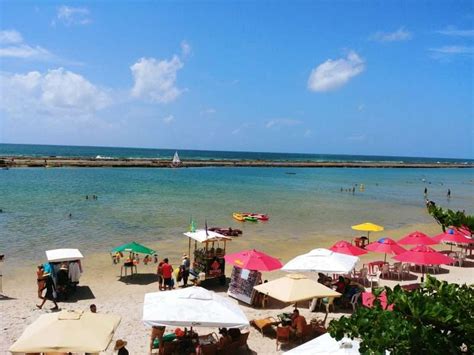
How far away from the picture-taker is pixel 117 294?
1455 cm

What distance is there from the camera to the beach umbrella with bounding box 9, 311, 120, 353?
7727 mm

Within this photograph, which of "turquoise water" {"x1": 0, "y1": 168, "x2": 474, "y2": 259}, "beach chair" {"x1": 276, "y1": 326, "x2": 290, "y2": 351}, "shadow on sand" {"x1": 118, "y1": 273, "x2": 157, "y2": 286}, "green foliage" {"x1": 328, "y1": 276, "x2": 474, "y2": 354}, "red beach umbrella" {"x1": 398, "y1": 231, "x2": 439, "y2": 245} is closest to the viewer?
"green foliage" {"x1": 328, "y1": 276, "x2": 474, "y2": 354}

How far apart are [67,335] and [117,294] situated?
6.75 metres

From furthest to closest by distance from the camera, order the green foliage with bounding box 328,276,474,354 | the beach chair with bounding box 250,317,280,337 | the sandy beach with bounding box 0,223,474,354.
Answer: the beach chair with bounding box 250,317,280,337 < the sandy beach with bounding box 0,223,474,354 < the green foliage with bounding box 328,276,474,354

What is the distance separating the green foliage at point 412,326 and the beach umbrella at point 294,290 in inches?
271

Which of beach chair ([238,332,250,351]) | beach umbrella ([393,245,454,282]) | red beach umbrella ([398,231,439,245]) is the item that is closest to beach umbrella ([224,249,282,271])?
beach chair ([238,332,250,351])

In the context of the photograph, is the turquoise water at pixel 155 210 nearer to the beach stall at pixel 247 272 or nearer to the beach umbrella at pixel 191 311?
the beach stall at pixel 247 272

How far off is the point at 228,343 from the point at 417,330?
6.55m

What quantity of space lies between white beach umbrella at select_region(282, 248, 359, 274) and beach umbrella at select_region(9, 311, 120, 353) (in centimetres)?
688

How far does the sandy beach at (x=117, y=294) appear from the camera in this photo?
36.4 feet

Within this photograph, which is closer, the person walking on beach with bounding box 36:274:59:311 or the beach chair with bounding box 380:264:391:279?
the person walking on beach with bounding box 36:274:59:311

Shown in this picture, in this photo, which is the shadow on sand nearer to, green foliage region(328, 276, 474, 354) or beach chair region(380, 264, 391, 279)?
beach chair region(380, 264, 391, 279)

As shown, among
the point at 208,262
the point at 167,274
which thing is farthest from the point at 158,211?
the point at 167,274

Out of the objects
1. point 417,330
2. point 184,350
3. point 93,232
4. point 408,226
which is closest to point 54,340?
point 184,350
